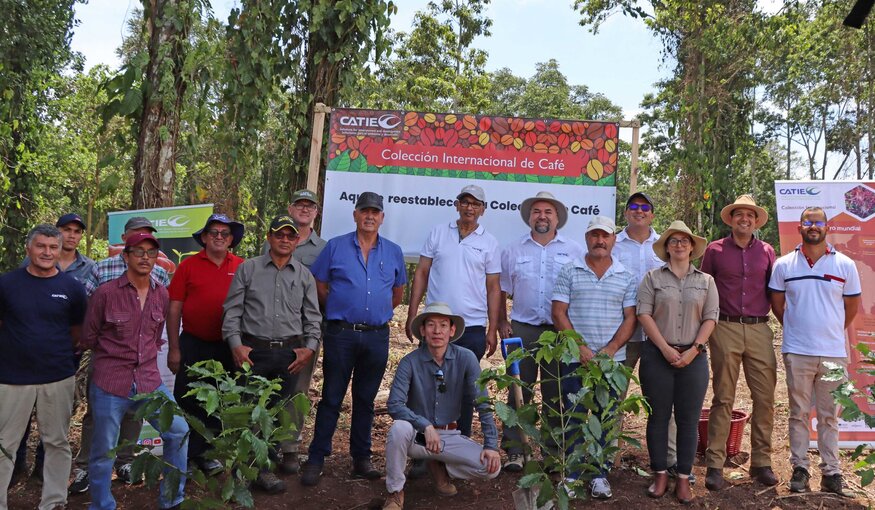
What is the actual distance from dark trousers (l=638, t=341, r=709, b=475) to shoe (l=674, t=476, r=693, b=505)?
2.0 inches

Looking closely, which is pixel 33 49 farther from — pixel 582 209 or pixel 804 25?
pixel 804 25

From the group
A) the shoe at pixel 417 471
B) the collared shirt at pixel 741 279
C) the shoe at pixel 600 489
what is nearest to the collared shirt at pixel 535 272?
the collared shirt at pixel 741 279

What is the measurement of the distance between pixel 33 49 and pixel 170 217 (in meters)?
7.43

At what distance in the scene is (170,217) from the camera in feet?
17.3

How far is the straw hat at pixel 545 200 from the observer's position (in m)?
4.98

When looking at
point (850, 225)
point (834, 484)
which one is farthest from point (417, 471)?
point (850, 225)

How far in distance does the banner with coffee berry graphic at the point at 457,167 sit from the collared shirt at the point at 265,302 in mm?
1217

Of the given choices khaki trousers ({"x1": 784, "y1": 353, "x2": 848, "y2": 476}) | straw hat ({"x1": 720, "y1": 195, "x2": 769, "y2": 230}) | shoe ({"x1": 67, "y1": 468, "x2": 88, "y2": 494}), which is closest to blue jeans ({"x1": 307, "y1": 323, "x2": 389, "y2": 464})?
shoe ({"x1": 67, "y1": 468, "x2": 88, "y2": 494})

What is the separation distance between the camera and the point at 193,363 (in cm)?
448

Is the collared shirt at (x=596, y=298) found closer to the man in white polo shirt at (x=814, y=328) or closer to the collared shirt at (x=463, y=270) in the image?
the collared shirt at (x=463, y=270)

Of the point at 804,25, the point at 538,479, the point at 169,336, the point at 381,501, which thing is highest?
the point at 804,25

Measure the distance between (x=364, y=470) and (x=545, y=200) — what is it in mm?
2203

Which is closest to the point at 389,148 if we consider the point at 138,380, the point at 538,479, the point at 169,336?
the point at 169,336

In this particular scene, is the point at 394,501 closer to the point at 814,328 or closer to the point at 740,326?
the point at 740,326
